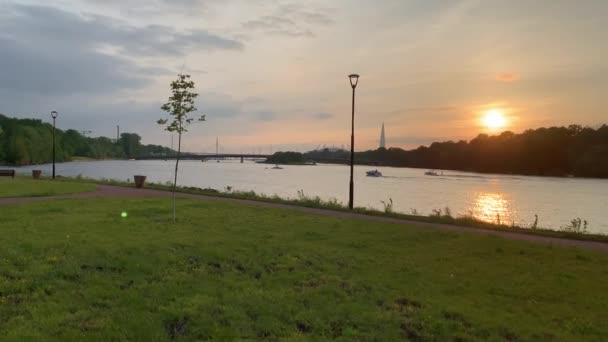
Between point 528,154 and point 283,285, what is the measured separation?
126m

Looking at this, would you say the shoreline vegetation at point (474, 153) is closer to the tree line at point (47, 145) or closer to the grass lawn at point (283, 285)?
the tree line at point (47, 145)

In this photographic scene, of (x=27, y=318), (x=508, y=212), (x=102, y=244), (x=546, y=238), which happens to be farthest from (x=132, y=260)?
(x=508, y=212)

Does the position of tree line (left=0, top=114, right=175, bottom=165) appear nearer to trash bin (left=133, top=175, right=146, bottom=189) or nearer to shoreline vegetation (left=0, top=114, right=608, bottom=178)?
shoreline vegetation (left=0, top=114, right=608, bottom=178)

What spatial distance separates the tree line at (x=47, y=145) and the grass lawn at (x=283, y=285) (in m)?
89.6

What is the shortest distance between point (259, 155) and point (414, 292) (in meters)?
127

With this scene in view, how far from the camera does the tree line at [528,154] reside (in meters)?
103

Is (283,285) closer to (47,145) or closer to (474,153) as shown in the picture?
(47,145)

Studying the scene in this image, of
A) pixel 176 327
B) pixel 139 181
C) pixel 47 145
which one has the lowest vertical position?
pixel 176 327

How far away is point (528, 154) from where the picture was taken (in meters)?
116

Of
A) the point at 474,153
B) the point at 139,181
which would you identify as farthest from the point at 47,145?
the point at 474,153

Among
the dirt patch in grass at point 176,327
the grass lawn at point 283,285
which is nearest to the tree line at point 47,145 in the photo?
the grass lawn at point 283,285

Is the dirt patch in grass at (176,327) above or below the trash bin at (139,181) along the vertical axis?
below

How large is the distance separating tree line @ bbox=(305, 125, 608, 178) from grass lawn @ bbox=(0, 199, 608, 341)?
105542 millimetres

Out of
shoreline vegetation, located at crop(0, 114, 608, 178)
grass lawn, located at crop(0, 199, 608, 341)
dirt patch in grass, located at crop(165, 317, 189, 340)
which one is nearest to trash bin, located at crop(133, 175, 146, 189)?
grass lawn, located at crop(0, 199, 608, 341)
